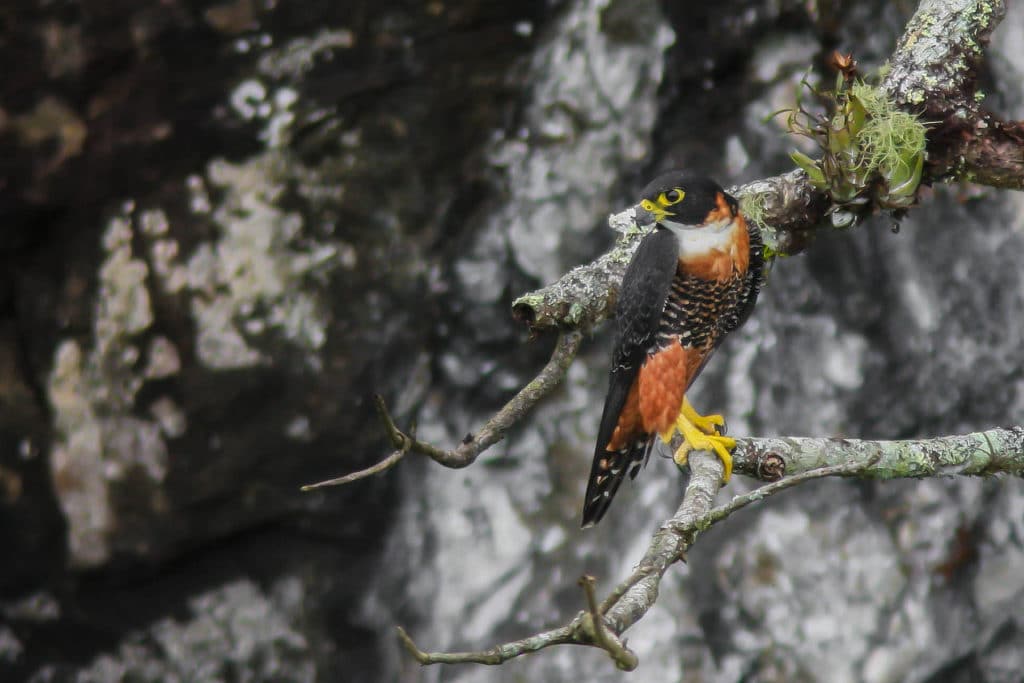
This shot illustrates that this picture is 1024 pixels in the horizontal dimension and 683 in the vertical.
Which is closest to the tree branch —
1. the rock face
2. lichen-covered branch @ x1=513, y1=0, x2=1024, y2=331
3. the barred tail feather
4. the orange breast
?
lichen-covered branch @ x1=513, y1=0, x2=1024, y2=331

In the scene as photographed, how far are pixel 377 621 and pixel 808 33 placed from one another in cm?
329

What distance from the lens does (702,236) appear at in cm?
223

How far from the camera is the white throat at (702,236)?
2.22m

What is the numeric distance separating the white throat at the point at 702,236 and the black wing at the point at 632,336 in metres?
0.02

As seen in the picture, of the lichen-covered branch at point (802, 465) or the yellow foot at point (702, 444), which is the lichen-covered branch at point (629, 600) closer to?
the lichen-covered branch at point (802, 465)

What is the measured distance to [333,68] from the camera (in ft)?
13.7

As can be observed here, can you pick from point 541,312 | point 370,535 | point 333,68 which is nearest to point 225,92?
point 333,68

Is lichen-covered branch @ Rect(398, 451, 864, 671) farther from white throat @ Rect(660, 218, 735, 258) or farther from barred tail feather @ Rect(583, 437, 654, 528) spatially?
white throat @ Rect(660, 218, 735, 258)

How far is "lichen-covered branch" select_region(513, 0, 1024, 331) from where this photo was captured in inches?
91.4

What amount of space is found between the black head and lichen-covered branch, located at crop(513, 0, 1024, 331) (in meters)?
0.18

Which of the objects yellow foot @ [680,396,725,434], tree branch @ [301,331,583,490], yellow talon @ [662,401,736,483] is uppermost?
tree branch @ [301,331,583,490]

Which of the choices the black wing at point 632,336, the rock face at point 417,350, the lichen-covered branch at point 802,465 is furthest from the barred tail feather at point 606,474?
the rock face at point 417,350

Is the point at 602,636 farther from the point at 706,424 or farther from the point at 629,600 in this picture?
the point at 706,424

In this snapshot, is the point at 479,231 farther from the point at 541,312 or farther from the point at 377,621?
the point at 541,312
